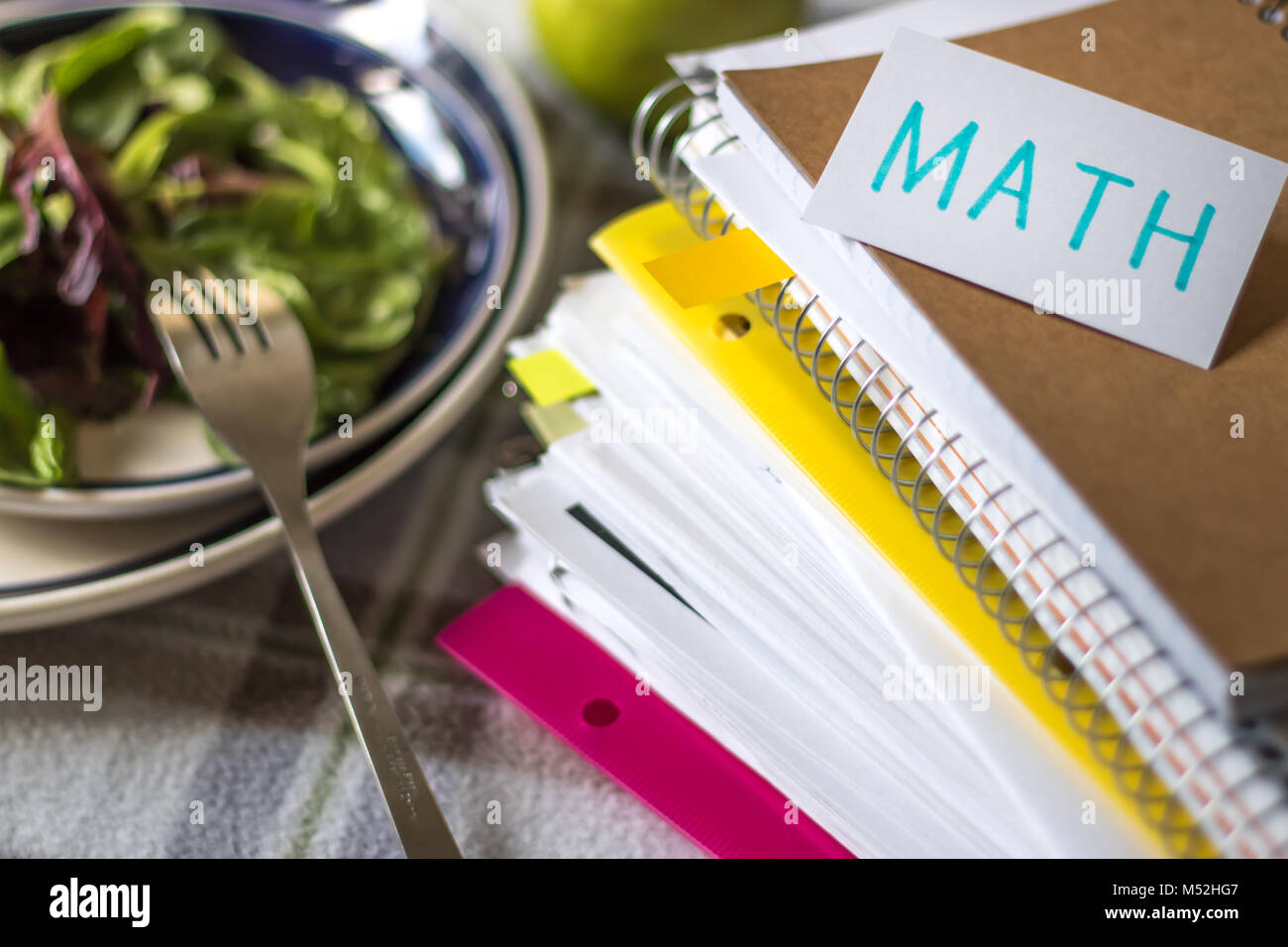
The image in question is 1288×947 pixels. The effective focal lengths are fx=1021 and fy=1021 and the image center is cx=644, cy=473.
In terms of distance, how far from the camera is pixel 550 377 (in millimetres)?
614

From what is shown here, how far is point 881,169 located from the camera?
470mm

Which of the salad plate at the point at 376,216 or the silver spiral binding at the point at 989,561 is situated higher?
the salad plate at the point at 376,216

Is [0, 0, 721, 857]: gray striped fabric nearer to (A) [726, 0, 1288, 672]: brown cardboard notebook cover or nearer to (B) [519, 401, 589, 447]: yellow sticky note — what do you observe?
(B) [519, 401, 589, 447]: yellow sticky note

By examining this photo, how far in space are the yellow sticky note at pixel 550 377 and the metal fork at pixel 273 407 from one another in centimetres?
12

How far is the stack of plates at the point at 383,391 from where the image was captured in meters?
0.55

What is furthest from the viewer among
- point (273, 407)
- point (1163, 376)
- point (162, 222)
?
point (162, 222)

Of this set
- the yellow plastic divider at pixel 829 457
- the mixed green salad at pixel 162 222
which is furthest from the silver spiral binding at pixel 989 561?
the mixed green salad at pixel 162 222

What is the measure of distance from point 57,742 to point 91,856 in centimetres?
7

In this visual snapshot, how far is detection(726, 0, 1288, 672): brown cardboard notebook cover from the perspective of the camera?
1.23 feet

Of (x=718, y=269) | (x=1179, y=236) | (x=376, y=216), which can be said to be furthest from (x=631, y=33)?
(x=1179, y=236)

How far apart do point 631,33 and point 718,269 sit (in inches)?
13.4

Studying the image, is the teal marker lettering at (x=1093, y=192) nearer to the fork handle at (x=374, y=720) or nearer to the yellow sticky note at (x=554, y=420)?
the yellow sticky note at (x=554, y=420)

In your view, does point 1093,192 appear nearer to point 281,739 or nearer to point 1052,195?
point 1052,195
